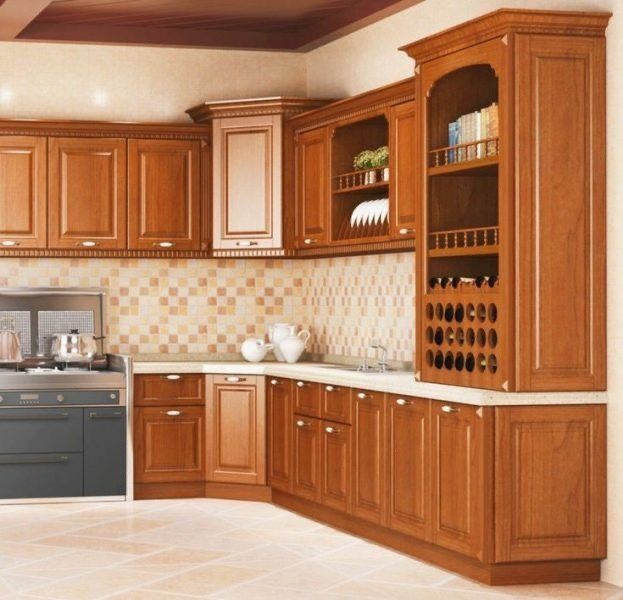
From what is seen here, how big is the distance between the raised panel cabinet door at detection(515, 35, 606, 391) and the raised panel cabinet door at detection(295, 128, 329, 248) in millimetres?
2146

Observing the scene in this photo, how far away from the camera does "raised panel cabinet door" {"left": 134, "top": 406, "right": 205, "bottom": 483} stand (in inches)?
300

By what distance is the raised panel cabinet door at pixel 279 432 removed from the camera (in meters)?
7.29

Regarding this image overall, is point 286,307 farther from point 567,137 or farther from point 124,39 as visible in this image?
point 567,137

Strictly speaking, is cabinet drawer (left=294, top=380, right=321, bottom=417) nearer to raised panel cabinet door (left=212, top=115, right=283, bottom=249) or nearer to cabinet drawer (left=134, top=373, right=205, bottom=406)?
cabinet drawer (left=134, top=373, right=205, bottom=406)

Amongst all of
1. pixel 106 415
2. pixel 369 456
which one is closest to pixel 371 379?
pixel 369 456

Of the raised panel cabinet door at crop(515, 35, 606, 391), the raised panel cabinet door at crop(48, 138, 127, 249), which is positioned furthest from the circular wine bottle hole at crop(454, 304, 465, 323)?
the raised panel cabinet door at crop(48, 138, 127, 249)

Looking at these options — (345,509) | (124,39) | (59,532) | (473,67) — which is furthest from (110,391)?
(473,67)

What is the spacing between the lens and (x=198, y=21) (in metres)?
7.96

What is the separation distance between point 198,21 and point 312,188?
4.52 feet

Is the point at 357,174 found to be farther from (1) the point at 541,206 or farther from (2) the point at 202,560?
(2) the point at 202,560

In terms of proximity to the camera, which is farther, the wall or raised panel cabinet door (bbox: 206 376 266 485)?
raised panel cabinet door (bbox: 206 376 266 485)

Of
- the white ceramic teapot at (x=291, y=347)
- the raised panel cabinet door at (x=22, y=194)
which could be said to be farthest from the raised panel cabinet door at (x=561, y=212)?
the raised panel cabinet door at (x=22, y=194)

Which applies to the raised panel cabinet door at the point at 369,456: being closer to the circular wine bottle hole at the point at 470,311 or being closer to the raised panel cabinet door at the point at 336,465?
the raised panel cabinet door at the point at 336,465

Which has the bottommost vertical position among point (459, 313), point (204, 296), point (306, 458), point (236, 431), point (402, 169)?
point (306, 458)
